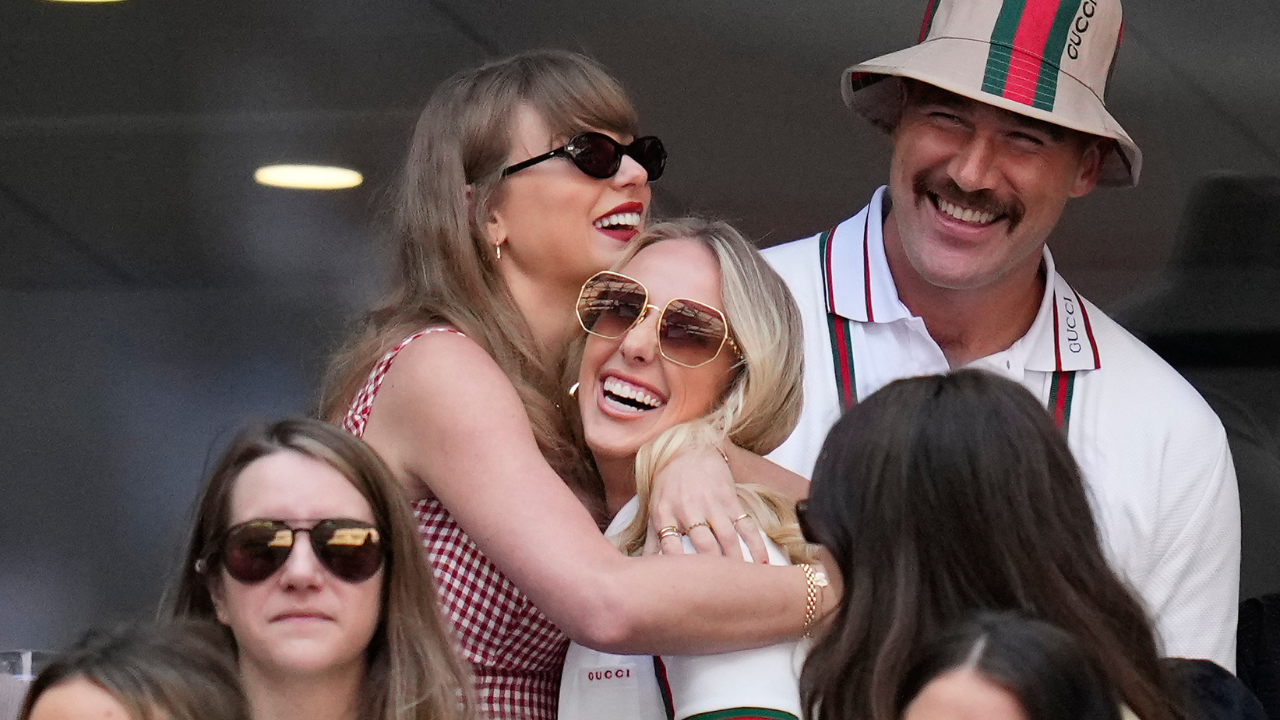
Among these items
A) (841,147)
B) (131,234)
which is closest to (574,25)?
(841,147)

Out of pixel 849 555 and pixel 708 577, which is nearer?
pixel 849 555

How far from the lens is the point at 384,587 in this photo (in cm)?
203

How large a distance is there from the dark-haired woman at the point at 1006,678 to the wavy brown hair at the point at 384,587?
705 mm

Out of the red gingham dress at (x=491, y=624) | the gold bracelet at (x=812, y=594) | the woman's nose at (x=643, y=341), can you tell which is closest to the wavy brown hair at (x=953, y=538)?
the gold bracelet at (x=812, y=594)

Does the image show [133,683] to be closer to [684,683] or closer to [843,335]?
[684,683]

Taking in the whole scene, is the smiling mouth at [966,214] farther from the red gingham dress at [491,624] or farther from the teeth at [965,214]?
the red gingham dress at [491,624]

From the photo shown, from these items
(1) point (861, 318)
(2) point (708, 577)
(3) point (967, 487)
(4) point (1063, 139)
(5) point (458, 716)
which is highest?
(4) point (1063, 139)

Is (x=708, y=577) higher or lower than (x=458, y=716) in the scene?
higher

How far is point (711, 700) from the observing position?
192 cm

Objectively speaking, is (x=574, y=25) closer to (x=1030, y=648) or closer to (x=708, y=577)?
(x=708, y=577)

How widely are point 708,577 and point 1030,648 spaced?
0.66 meters

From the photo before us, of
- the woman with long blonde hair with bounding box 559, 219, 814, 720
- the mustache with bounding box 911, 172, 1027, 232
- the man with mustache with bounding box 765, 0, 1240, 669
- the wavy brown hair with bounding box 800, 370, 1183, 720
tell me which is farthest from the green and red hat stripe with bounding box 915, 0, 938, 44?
the wavy brown hair with bounding box 800, 370, 1183, 720

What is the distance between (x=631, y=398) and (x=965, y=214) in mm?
760

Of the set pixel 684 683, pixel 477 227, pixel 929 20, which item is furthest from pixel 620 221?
pixel 684 683
